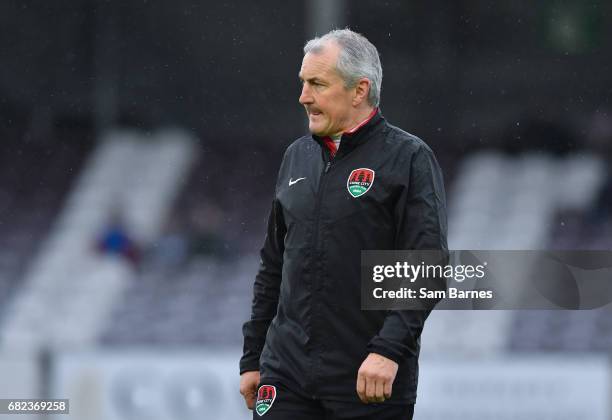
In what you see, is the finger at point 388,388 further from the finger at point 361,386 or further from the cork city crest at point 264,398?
the cork city crest at point 264,398

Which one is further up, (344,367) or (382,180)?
(382,180)

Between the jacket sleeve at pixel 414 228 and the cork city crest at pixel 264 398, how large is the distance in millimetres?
293

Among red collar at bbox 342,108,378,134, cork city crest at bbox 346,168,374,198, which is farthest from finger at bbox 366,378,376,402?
red collar at bbox 342,108,378,134

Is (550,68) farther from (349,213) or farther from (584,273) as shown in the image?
(349,213)

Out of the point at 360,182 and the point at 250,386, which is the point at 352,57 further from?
the point at 250,386

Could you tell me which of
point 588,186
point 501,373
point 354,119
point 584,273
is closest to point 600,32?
point 588,186

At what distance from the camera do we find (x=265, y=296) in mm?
3127

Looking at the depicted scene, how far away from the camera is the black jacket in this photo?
2852 millimetres

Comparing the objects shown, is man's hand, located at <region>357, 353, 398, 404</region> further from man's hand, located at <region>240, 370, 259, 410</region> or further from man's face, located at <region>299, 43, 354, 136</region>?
man's face, located at <region>299, 43, 354, 136</region>

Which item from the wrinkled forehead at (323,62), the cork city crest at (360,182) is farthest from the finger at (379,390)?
the wrinkled forehead at (323,62)

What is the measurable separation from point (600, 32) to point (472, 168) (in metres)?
1.85

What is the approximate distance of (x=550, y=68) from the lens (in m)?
13.0

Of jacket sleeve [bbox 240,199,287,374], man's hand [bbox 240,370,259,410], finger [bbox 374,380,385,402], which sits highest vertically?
jacket sleeve [bbox 240,199,287,374]

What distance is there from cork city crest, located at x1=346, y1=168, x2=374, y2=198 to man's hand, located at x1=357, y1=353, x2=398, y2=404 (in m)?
0.36
